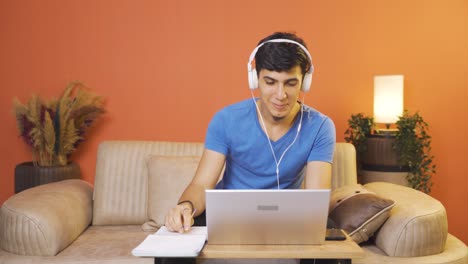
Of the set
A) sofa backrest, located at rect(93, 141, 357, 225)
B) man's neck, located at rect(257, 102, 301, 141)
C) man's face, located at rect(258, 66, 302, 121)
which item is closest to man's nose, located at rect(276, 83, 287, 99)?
man's face, located at rect(258, 66, 302, 121)

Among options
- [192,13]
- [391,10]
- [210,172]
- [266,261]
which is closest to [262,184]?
[210,172]

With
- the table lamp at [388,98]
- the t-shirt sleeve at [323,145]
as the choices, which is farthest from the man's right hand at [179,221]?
the table lamp at [388,98]

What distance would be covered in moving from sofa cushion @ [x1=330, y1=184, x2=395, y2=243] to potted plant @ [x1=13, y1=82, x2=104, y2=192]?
1.70 metres

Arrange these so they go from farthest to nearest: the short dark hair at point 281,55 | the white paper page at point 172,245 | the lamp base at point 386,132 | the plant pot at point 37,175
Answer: the lamp base at point 386,132 < the plant pot at point 37,175 < the short dark hair at point 281,55 < the white paper page at point 172,245

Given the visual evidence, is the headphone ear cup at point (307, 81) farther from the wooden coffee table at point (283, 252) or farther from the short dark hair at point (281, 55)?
the wooden coffee table at point (283, 252)

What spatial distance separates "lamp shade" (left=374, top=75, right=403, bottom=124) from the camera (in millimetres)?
3260

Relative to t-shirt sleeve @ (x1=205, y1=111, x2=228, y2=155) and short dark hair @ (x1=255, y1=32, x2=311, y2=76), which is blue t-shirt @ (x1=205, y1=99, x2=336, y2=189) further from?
short dark hair @ (x1=255, y1=32, x2=311, y2=76)

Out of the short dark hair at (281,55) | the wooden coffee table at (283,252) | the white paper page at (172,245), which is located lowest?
the wooden coffee table at (283,252)

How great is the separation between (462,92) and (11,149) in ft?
10.0

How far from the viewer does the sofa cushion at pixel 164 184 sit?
2572mm

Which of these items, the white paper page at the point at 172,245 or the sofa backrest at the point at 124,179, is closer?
the white paper page at the point at 172,245

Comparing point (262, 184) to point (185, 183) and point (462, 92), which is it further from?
point (462, 92)

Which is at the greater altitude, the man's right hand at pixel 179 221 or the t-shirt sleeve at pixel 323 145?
the t-shirt sleeve at pixel 323 145

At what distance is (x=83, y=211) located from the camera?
2.57m
